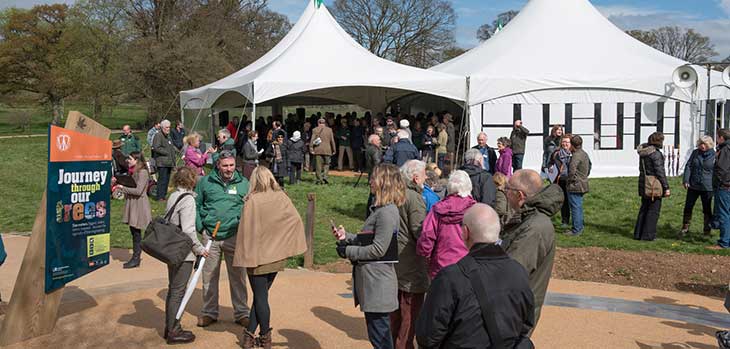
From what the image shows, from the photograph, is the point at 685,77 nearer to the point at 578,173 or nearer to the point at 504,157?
the point at 504,157

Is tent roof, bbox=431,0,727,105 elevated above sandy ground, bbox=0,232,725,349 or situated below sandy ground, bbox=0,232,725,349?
above

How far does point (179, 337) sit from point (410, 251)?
2.17m

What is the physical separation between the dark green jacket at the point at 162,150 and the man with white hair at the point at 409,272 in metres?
10.2

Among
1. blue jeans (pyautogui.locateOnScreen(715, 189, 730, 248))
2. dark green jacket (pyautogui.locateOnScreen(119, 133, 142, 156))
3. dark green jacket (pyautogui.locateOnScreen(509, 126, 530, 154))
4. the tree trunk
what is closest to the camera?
blue jeans (pyautogui.locateOnScreen(715, 189, 730, 248))

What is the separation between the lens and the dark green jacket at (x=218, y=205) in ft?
20.2

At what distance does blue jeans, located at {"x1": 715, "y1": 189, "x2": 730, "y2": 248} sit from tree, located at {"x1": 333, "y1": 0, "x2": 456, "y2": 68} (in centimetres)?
3226

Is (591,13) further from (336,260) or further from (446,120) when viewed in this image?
(336,260)

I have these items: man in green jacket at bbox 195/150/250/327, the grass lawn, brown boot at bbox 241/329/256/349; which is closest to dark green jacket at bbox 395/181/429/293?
brown boot at bbox 241/329/256/349

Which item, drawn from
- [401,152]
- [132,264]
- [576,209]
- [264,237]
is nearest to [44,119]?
[401,152]

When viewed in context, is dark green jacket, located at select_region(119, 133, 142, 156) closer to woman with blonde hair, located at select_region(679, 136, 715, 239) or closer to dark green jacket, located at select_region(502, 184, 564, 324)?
woman with blonde hair, located at select_region(679, 136, 715, 239)

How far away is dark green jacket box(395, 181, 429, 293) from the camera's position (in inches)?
204

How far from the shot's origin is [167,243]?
18.7 ft

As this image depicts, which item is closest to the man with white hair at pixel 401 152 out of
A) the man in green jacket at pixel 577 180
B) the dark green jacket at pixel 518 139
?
the man in green jacket at pixel 577 180

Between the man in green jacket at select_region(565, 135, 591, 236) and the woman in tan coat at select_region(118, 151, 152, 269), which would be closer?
the woman in tan coat at select_region(118, 151, 152, 269)
